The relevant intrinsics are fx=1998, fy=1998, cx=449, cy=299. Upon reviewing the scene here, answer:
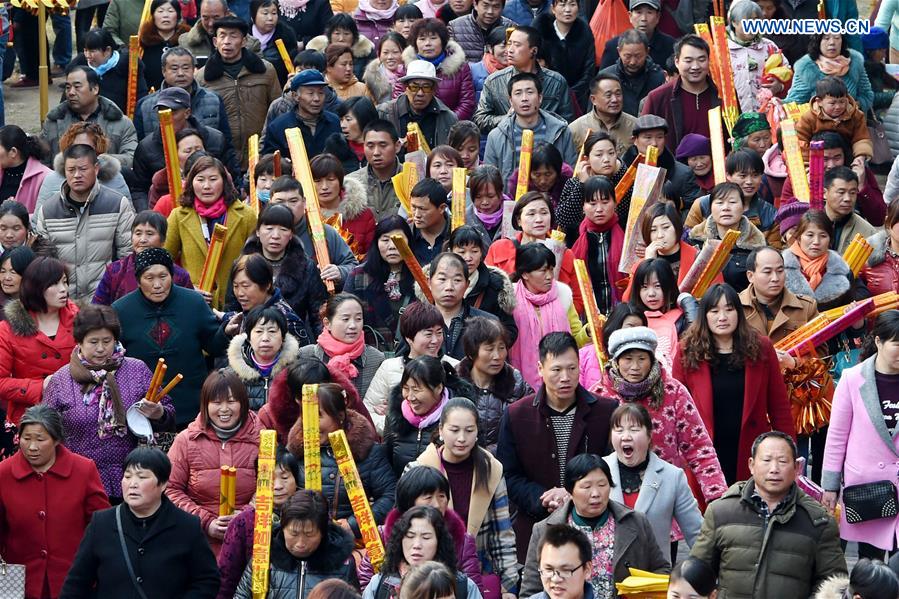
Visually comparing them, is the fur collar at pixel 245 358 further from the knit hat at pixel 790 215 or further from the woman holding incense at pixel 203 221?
the knit hat at pixel 790 215

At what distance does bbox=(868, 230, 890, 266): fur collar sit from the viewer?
12531mm

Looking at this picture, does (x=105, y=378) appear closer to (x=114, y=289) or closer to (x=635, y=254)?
(x=114, y=289)

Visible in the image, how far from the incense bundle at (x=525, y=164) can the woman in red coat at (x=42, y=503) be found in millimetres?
4497

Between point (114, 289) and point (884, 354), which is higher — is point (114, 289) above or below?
below

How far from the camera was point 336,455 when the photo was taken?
9523 mm

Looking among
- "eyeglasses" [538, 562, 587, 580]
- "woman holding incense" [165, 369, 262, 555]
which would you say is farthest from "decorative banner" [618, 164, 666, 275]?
"eyeglasses" [538, 562, 587, 580]

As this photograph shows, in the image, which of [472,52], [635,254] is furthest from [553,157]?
[472,52]

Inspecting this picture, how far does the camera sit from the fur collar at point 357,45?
54.9 feet

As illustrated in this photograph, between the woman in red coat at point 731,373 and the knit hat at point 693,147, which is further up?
the woman in red coat at point 731,373

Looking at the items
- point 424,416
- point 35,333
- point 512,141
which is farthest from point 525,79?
point 424,416

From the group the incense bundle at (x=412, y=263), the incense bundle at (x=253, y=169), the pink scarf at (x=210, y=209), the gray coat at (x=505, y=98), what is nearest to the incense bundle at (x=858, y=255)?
the incense bundle at (x=412, y=263)

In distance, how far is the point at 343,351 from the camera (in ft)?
37.3

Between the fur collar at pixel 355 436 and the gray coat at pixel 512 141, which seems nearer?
the fur collar at pixel 355 436

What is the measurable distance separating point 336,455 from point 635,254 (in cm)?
372
